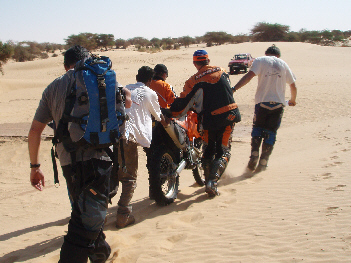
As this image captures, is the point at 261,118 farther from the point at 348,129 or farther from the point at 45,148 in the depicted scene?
the point at 45,148

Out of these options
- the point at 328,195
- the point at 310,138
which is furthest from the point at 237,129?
the point at 328,195

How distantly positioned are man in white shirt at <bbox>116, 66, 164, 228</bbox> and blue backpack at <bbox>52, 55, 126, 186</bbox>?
1367mm

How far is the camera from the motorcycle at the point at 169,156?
5.18 meters

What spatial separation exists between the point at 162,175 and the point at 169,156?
297 mm

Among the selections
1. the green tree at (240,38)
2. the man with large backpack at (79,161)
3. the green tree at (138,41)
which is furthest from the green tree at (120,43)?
the man with large backpack at (79,161)

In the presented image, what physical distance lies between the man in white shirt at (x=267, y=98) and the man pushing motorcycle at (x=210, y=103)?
1.49 m

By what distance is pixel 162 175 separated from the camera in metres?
5.39

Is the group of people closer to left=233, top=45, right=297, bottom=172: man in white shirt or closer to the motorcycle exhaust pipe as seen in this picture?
left=233, top=45, right=297, bottom=172: man in white shirt

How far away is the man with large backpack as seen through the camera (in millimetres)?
3166

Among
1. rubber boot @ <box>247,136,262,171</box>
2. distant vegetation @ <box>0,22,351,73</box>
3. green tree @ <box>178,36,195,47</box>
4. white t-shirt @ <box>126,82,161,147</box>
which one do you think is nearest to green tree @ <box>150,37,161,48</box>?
distant vegetation @ <box>0,22,351,73</box>

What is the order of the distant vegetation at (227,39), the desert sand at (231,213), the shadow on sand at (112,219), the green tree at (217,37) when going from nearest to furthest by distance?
the desert sand at (231,213) → the shadow on sand at (112,219) → the distant vegetation at (227,39) → the green tree at (217,37)

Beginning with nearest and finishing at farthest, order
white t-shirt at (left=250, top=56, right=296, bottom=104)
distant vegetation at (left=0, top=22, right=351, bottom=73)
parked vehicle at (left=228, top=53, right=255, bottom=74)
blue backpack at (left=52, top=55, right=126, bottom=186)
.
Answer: blue backpack at (left=52, top=55, right=126, bottom=186), white t-shirt at (left=250, top=56, right=296, bottom=104), parked vehicle at (left=228, top=53, right=255, bottom=74), distant vegetation at (left=0, top=22, right=351, bottom=73)

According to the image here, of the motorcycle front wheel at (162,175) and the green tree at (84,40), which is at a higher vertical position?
the green tree at (84,40)

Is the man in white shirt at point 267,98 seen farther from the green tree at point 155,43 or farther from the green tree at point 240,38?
the green tree at point 240,38
